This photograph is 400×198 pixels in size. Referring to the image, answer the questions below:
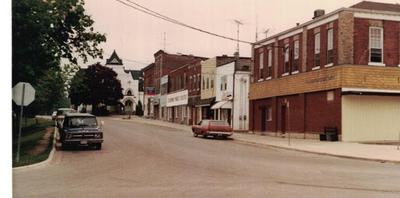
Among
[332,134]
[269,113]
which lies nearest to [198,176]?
[332,134]

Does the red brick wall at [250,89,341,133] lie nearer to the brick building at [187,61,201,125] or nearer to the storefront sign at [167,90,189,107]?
the brick building at [187,61,201,125]

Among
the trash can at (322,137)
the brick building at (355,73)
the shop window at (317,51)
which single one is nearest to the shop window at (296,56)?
the brick building at (355,73)

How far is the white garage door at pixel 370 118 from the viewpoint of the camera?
34.0 m

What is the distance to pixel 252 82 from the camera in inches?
1917

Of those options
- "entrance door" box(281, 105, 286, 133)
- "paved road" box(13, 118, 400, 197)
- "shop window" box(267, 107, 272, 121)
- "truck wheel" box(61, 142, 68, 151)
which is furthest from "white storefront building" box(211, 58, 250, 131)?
"paved road" box(13, 118, 400, 197)

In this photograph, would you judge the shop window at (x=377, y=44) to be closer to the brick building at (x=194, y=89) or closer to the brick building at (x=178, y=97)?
the brick building at (x=194, y=89)

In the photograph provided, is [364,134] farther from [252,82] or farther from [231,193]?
[231,193]

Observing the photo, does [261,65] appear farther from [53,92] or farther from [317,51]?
[53,92]

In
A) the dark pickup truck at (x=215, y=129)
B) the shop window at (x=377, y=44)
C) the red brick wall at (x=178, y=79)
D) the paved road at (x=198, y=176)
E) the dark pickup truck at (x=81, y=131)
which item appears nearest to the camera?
the paved road at (x=198, y=176)

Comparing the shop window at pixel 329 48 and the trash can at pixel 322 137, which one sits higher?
the shop window at pixel 329 48

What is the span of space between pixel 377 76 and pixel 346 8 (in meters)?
4.61

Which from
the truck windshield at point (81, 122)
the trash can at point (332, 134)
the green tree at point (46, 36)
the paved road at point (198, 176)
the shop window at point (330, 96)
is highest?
the green tree at point (46, 36)

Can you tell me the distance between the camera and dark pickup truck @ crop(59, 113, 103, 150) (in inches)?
987

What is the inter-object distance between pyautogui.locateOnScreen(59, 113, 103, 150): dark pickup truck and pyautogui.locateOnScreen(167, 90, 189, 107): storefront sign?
43441 millimetres
